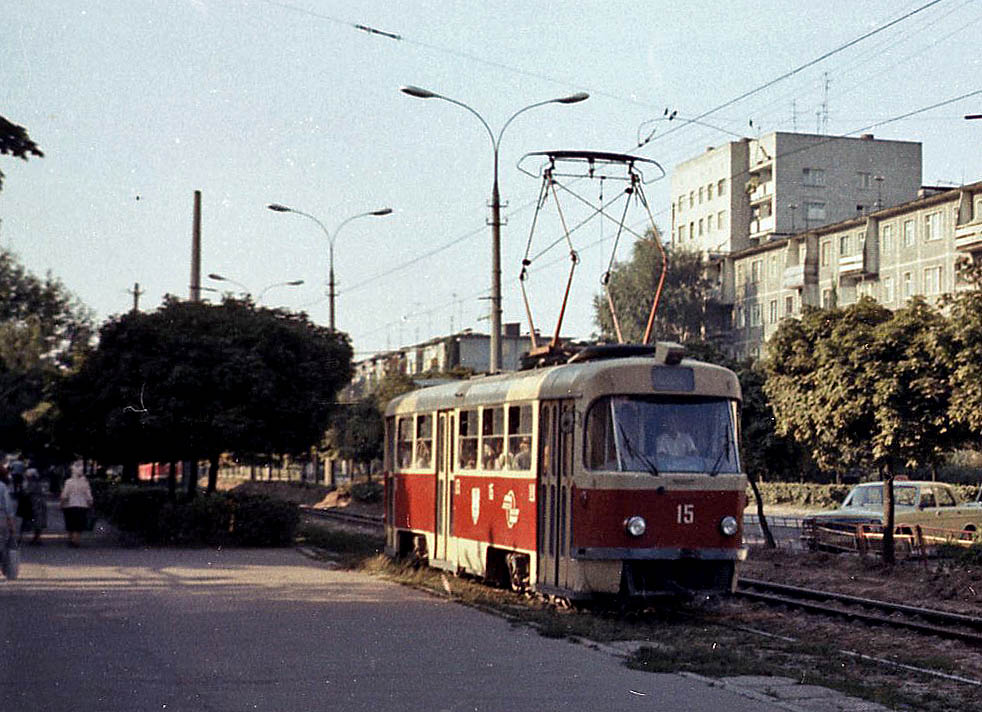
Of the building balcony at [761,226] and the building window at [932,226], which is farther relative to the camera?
the building balcony at [761,226]

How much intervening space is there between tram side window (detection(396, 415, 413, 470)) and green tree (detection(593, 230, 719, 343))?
6485 centimetres

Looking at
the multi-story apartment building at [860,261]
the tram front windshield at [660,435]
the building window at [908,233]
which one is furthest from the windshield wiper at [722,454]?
the building window at [908,233]

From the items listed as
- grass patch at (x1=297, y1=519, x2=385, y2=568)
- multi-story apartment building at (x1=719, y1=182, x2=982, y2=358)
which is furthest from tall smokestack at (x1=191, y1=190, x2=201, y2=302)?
multi-story apartment building at (x1=719, y1=182, x2=982, y2=358)

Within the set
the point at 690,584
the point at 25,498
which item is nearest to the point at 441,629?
the point at 690,584

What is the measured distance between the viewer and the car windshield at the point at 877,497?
101 feet

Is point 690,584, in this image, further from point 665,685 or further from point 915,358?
point 915,358

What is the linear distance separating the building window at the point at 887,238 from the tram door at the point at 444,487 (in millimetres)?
54092

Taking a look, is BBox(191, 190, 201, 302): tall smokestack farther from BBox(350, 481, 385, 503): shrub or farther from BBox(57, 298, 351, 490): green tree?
A: BBox(350, 481, 385, 503): shrub

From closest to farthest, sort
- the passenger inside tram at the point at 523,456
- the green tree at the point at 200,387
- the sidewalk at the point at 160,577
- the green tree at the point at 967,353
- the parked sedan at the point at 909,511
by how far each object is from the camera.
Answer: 1. the sidewalk at the point at 160,577
2. the passenger inside tram at the point at 523,456
3. the green tree at the point at 967,353
4. the green tree at the point at 200,387
5. the parked sedan at the point at 909,511

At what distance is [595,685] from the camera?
11391 mm

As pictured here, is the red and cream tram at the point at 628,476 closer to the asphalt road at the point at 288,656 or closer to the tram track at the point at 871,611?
the asphalt road at the point at 288,656

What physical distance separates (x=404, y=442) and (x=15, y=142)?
10.4 metres

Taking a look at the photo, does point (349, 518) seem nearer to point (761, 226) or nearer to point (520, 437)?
point (520, 437)

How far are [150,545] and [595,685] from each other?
63.3 ft
